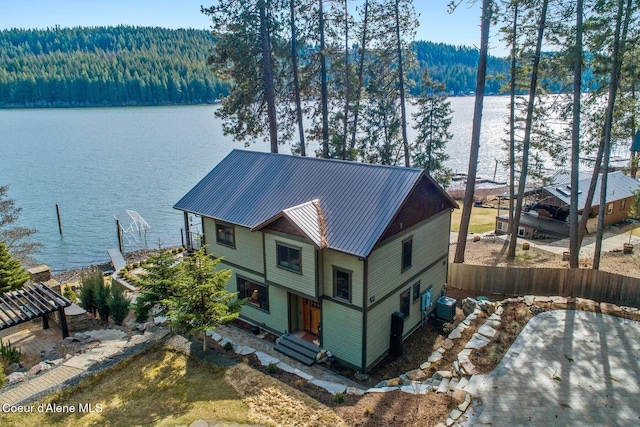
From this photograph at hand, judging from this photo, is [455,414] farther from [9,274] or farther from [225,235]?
[9,274]

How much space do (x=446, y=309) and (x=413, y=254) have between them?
3.22 meters

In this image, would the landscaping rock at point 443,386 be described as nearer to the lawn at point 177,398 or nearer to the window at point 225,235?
the lawn at point 177,398

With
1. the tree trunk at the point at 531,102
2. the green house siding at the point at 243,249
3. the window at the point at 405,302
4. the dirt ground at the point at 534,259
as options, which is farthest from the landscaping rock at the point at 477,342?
the tree trunk at the point at 531,102

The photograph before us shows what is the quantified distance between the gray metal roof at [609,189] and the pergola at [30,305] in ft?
105

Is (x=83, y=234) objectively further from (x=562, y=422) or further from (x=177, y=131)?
(x=177, y=131)

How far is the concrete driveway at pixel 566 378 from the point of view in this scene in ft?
32.2

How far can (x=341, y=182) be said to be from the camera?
1648cm

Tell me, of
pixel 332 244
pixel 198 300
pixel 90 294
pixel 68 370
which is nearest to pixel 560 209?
pixel 332 244

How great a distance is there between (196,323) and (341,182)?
738 centimetres

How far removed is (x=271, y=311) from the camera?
55.7ft

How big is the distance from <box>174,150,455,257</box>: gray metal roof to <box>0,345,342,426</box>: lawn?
482 centimetres

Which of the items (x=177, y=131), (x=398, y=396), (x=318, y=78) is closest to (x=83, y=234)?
(x=318, y=78)

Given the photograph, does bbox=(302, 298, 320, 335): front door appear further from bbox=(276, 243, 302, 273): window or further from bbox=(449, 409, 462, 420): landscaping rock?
bbox=(449, 409, 462, 420): landscaping rock

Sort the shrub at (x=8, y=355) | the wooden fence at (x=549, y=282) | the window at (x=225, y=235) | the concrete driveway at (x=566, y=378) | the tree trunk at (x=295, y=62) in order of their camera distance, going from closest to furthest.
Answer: the concrete driveway at (x=566, y=378) → the shrub at (x=8, y=355) → the wooden fence at (x=549, y=282) → the window at (x=225, y=235) → the tree trunk at (x=295, y=62)
